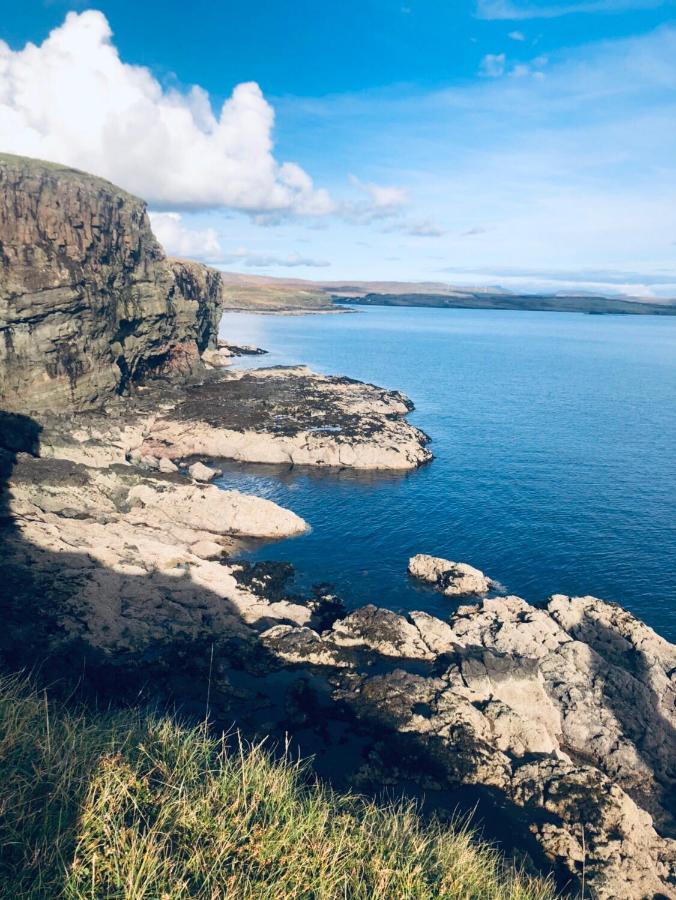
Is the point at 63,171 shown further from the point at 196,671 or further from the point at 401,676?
A: the point at 401,676

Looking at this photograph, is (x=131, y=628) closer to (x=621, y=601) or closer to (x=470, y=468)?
(x=621, y=601)

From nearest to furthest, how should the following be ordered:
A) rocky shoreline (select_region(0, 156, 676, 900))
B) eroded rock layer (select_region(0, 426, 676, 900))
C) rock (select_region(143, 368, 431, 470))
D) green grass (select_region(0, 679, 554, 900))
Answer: green grass (select_region(0, 679, 554, 900)), eroded rock layer (select_region(0, 426, 676, 900)), rocky shoreline (select_region(0, 156, 676, 900)), rock (select_region(143, 368, 431, 470))

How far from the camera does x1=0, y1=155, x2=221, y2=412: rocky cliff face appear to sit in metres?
→ 62.6

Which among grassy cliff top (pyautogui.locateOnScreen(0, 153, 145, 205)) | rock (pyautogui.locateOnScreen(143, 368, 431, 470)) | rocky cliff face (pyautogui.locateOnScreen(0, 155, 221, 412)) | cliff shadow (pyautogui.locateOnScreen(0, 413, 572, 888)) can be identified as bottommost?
cliff shadow (pyautogui.locateOnScreen(0, 413, 572, 888))

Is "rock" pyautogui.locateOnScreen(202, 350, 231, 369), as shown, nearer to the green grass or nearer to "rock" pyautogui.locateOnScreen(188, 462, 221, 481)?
"rock" pyautogui.locateOnScreen(188, 462, 221, 481)

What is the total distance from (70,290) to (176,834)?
67883 mm

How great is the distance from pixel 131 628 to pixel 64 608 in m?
4.14

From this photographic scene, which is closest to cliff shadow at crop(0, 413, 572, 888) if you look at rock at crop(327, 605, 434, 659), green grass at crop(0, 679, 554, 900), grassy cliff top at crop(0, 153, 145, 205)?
rock at crop(327, 605, 434, 659)

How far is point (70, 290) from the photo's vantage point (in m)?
66.7

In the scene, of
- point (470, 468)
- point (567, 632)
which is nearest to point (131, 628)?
point (567, 632)

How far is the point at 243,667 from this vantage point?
105ft

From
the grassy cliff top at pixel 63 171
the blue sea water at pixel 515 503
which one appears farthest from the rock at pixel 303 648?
the grassy cliff top at pixel 63 171

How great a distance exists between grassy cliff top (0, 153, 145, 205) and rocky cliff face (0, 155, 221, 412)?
0.28 metres

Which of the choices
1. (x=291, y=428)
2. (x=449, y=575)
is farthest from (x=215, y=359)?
(x=449, y=575)
